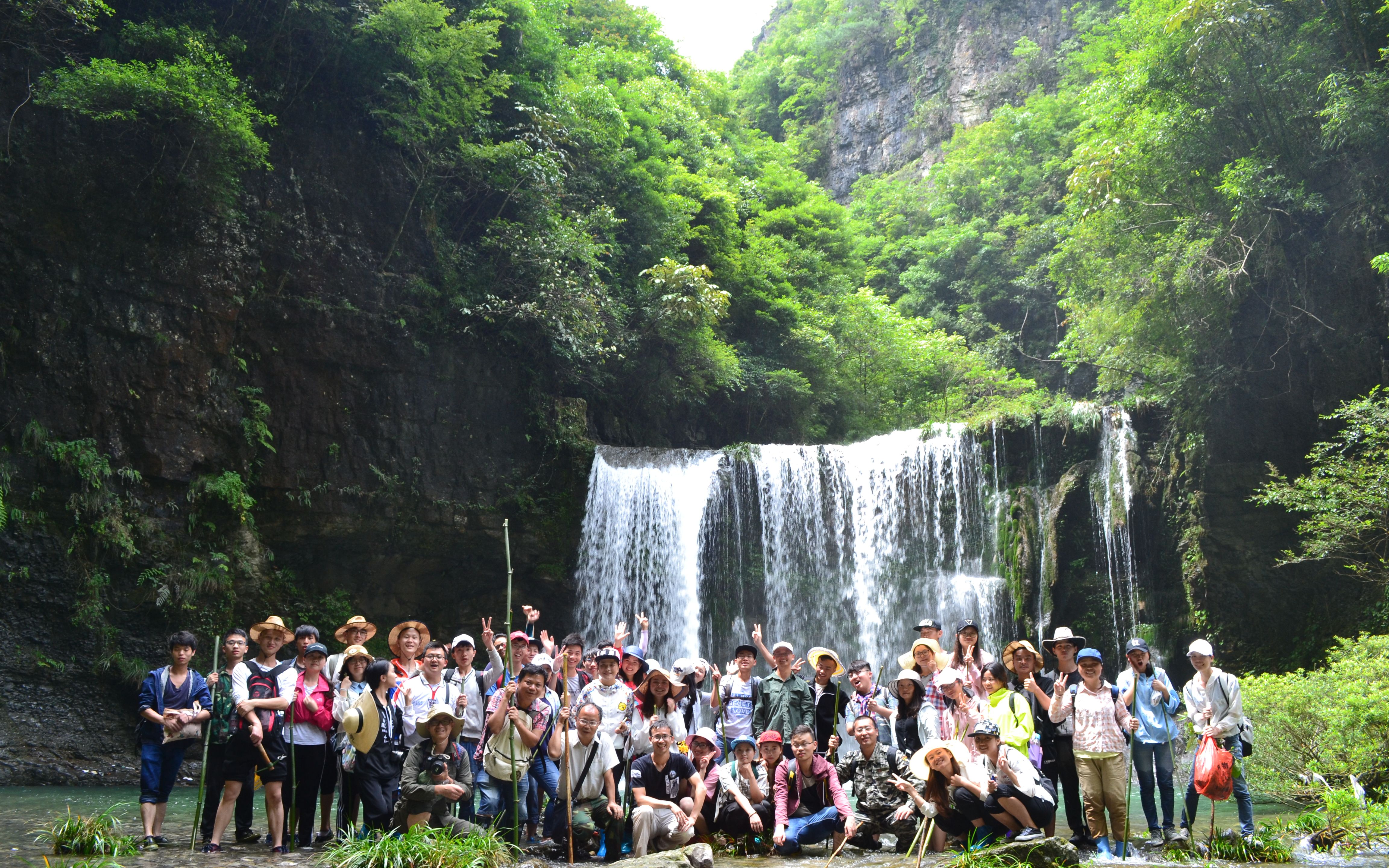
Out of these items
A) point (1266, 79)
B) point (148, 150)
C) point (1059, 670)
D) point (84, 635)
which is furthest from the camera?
point (1266, 79)

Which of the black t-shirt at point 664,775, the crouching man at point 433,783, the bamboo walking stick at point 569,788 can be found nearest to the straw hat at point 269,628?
the crouching man at point 433,783

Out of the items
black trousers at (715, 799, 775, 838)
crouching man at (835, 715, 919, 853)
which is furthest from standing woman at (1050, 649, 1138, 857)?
black trousers at (715, 799, 775, 838)

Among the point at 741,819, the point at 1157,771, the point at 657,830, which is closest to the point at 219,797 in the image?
the point at 657,830

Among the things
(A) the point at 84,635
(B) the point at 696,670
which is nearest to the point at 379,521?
(A) the point at 84,635

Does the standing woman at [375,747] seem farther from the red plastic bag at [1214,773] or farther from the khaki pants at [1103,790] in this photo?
the red plastic bag at [1214,773]

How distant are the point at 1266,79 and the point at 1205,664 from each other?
11.3 m

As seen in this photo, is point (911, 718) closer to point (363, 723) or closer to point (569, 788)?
point (569, 788)

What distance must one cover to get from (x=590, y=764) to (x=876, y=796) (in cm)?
186

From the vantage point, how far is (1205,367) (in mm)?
14234

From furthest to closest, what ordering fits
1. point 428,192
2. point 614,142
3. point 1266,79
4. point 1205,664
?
1. point 614,142
2. point 428,192
3. point 1266,79
4. point 1205,664

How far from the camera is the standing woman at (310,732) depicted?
582 centimetres

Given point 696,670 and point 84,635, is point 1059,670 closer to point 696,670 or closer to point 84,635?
point 696,670

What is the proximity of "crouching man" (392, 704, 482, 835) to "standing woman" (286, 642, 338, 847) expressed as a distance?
0.79 metres

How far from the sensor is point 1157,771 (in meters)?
6.17
